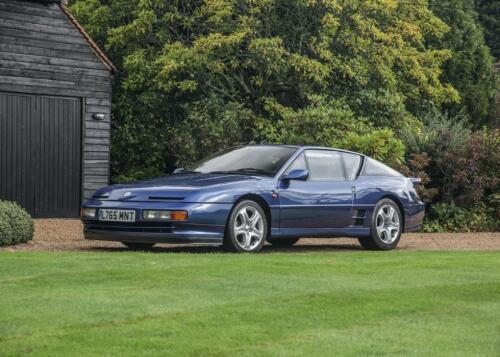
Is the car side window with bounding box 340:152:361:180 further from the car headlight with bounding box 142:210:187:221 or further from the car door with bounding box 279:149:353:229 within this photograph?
the car headlight with bounding box 142:210:187:221

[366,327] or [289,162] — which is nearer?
[366,327]

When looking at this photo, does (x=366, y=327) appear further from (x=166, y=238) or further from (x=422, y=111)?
(x=422, y=111)

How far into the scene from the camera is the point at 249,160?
46.3ft

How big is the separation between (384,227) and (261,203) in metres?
2.25

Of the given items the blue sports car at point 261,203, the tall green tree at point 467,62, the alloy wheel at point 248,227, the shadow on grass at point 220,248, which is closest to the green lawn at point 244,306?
the blue sports car at point 261,203

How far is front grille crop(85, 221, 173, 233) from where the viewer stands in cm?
1260

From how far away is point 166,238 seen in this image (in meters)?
12.5

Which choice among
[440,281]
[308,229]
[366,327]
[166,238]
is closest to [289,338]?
[366,327]

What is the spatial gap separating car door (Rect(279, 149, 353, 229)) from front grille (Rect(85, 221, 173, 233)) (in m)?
1.65

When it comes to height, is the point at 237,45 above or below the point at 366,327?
above

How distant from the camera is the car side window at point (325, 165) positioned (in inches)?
562


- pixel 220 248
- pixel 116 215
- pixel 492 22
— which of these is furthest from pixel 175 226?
pixel 492 22

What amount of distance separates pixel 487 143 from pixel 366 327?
15381mm

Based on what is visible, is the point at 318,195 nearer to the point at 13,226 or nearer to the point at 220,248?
the point at 220,248
